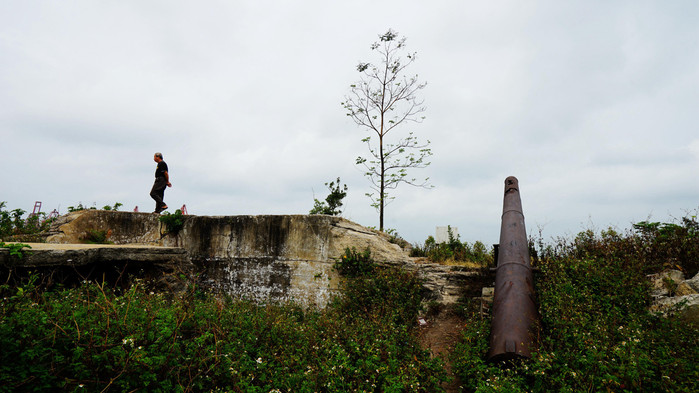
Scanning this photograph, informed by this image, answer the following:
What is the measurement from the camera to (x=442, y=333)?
561cm

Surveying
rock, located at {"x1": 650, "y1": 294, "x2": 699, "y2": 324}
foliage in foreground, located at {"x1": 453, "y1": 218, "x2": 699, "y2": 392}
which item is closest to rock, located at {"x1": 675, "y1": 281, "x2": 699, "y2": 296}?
foliage in foreground, located at {"x1": 453, "y1": 218, "x2": 699, "y2": 392}

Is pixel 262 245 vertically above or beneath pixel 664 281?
above

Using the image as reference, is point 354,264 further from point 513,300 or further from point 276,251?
point 513,300

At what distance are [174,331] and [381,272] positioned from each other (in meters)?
3.68

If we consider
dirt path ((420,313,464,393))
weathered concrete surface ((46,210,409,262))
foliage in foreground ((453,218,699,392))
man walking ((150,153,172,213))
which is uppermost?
man walking ((150,153,172,213))

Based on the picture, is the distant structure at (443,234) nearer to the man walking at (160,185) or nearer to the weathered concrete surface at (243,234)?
the weathered concrete surface at (243,234)

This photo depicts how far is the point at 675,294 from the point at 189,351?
631 centimetres

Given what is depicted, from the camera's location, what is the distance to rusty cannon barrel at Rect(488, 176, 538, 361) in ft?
12.5

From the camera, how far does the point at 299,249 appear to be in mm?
7152

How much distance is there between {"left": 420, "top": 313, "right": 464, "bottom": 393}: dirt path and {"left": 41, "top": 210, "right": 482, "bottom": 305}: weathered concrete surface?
419 millimetres

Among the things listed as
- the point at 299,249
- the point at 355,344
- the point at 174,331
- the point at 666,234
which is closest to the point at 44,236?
the point at 299,249

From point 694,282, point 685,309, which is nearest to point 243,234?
point 685,309

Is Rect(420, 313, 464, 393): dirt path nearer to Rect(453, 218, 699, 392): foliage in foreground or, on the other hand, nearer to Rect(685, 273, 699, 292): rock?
Rect(453, 218, 699, 392): foliage in foreground

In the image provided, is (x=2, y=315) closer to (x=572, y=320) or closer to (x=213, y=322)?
(x=213, y=322)
